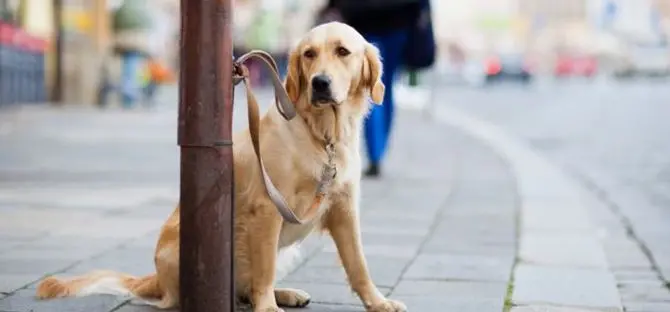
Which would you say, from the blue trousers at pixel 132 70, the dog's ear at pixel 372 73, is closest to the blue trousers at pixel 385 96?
the dog's ear at pixel 372 73

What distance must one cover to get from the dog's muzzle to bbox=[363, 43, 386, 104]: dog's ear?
23 centimetres

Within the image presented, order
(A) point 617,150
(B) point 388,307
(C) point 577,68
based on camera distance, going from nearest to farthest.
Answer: (B) point 388,307
(A) point 617,150
(C) point 577,68

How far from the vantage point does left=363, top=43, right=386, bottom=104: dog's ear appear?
3.75 m

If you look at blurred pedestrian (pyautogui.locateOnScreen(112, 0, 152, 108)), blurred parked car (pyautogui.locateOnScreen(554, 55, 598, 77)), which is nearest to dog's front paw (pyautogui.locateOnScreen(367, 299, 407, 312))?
blurred pedestrian (pyautogui.locateOnScreen(112, 0, 152, 108))

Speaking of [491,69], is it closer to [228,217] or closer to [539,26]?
[539,26]

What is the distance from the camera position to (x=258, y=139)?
11.7ft

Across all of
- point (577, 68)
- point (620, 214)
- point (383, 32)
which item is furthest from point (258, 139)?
point (577, 68)

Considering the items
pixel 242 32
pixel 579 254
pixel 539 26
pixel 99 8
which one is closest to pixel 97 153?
pixel 579 254

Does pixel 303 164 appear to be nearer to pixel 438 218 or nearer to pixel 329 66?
pixel 329 66

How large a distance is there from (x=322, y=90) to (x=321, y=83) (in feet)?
0.09

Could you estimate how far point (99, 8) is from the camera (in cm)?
2591

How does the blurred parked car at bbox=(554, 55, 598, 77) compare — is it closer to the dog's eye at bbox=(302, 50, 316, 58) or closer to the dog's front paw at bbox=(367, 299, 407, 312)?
the dog's front paw at bbox=(367, 299, 407, 312)

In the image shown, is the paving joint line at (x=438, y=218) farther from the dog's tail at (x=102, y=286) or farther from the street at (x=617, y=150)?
the street at (x=617, y=150)

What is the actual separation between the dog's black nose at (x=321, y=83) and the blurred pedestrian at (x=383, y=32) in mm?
5123
